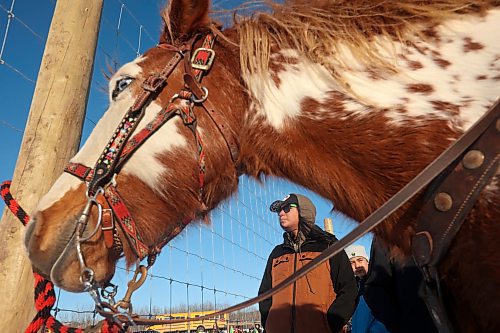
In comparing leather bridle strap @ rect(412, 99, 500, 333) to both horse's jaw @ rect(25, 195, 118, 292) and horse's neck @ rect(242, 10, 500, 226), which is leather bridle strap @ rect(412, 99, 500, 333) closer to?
horse's neck @ rect(242, 10, 500, 226)

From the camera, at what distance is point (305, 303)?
2969 millimetres

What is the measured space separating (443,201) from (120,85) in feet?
4.39

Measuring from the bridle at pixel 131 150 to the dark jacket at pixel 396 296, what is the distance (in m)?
0.99

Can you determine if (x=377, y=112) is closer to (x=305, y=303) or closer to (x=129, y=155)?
(x=129, y=155)

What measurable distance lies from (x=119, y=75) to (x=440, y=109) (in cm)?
128

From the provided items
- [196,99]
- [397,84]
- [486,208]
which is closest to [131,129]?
[196,99]

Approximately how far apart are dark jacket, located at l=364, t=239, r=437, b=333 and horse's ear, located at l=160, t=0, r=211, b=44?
1.26m

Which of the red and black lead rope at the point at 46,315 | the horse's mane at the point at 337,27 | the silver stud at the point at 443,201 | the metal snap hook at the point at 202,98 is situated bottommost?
the red and black lead rope at the point at 46,315

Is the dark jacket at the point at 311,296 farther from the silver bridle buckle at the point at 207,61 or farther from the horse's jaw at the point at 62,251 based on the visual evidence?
the silver bridle buckle at the point at 207,61

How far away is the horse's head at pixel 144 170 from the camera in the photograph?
161cm

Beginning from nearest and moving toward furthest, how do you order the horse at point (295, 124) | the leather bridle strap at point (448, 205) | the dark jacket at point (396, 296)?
the leather bridle strap at point (448, 205)
the horse at point (295, 124)
the dark jacket at point (396, 296)

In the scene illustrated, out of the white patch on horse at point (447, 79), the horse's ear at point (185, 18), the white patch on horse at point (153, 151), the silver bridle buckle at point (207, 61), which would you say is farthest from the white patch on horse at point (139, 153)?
the white patch on horse at point (447, 79)

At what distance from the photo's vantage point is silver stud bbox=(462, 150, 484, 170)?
3.46 ft

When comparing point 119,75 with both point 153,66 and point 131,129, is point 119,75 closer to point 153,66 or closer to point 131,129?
point 153,66
